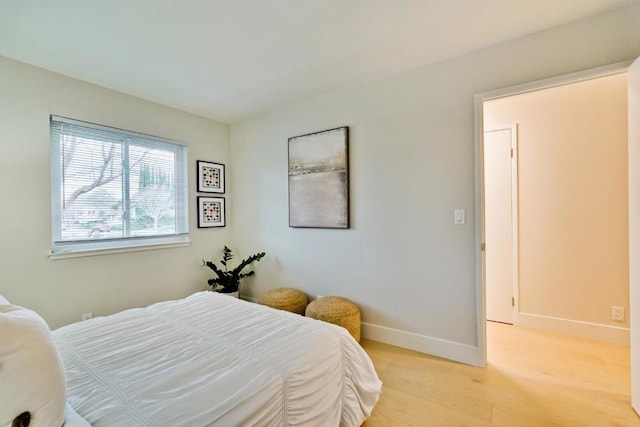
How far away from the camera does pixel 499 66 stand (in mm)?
2098

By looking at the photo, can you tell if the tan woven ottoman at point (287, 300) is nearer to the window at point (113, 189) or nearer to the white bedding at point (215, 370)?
the white bedding at point (215, 370)

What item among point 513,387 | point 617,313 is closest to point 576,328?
point 617,313

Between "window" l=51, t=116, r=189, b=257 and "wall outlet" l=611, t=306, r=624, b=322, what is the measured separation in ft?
14.4

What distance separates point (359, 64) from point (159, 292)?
3070 millimetres

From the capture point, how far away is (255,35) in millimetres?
1931

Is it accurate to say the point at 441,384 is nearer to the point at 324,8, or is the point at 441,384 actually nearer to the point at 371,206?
the point at 371,206

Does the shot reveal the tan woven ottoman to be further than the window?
Yes

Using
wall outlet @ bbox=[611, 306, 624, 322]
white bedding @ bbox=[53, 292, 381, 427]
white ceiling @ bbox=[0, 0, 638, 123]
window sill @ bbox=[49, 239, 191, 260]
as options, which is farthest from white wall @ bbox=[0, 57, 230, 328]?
wall outlet @ bbox=[611, 306, 624, 322]

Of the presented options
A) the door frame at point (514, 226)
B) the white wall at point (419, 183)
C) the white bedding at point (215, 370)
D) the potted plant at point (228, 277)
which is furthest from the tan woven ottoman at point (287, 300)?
the door frame at point (514, 226)

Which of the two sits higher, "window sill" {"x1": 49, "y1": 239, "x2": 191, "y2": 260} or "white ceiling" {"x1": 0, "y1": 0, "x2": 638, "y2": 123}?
"white ceiling" {"x1": 0, "y1": 0, "x2": 638, "y2": 123}

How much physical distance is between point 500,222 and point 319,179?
2.11m

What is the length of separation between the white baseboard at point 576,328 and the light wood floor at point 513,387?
0.36 ft

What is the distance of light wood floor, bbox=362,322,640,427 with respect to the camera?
1631 millimetres

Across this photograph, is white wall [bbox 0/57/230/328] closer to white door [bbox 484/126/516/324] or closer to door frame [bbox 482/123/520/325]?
white door [bbox 484/126/516/324]
